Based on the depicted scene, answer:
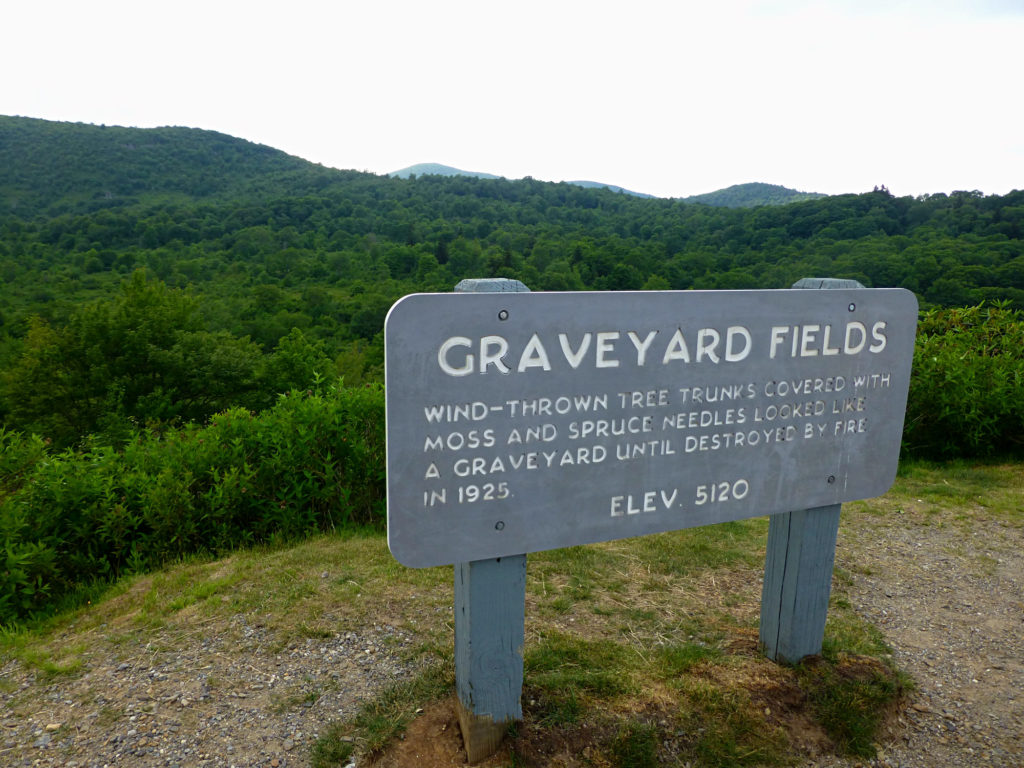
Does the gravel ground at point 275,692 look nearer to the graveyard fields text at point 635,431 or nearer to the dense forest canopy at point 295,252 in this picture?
the graveyard fields text at point 635,431

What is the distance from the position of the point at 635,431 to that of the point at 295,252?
5365cm

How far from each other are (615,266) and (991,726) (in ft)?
110

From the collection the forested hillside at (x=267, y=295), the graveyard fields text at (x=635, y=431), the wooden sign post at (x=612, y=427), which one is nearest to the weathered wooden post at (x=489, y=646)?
the wooden sign post at (x=612, y=427)

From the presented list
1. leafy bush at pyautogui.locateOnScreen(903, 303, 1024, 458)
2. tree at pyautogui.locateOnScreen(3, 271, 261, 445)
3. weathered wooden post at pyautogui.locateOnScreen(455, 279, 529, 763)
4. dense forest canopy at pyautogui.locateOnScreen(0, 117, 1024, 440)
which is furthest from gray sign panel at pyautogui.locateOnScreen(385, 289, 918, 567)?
tree at pyautogui.locateOnScreen(3, 271, 261, 445)

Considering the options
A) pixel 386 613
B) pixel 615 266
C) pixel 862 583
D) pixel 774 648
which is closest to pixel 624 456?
pixel 774 648

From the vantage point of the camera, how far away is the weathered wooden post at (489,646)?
208 centimetres

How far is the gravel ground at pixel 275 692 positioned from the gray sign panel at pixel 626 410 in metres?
0.92

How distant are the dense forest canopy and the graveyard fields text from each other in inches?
522

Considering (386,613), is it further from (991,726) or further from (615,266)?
(615,266)

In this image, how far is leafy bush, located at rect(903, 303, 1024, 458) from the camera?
6.02 m

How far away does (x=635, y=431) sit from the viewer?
7.07ft

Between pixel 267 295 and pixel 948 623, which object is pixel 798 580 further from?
pixel 267 295

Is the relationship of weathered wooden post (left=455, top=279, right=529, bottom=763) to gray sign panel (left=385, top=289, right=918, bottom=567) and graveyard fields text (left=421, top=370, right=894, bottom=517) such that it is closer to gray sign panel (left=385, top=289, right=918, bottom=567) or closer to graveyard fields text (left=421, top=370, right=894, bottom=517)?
gray sign panel (left=385, top=289, right=918, bottom=567)

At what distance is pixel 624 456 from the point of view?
2148mm
